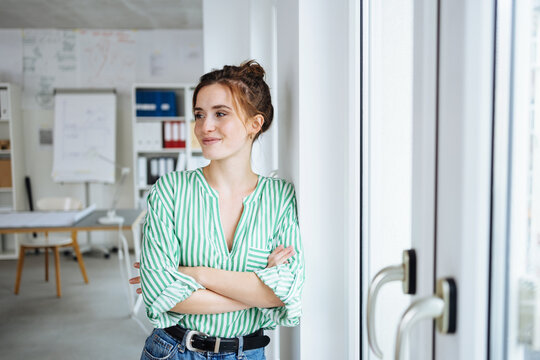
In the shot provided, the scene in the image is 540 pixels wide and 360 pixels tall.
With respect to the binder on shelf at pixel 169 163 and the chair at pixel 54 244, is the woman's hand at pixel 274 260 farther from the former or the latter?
the binder on shelf at pixel 169 163

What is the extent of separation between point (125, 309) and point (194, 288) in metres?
2.91

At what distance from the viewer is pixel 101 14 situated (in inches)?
198

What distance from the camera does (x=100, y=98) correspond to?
5520 mm

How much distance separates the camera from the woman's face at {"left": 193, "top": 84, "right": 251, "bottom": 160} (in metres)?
1.15

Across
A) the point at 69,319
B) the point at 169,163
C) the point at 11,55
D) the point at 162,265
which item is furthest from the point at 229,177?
the point at 11,55

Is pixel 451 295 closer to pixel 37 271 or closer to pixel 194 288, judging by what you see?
pixel 194 288

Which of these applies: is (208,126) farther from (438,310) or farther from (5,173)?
(5,173)

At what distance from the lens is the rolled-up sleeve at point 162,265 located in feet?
3.51

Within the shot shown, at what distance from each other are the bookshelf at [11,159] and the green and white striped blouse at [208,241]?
5.02m

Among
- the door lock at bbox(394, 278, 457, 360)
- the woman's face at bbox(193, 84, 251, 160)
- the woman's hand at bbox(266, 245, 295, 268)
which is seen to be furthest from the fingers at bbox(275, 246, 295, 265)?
the door lock at bbox(394, 278, 457, 360)

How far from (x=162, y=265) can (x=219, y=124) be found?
1.23 feet

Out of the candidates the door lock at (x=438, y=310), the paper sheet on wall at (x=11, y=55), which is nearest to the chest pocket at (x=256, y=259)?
the door lock at (x=438, y=310)

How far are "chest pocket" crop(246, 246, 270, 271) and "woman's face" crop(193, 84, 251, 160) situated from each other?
25 cm

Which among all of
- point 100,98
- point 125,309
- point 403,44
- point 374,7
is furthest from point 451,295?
point 100,98
